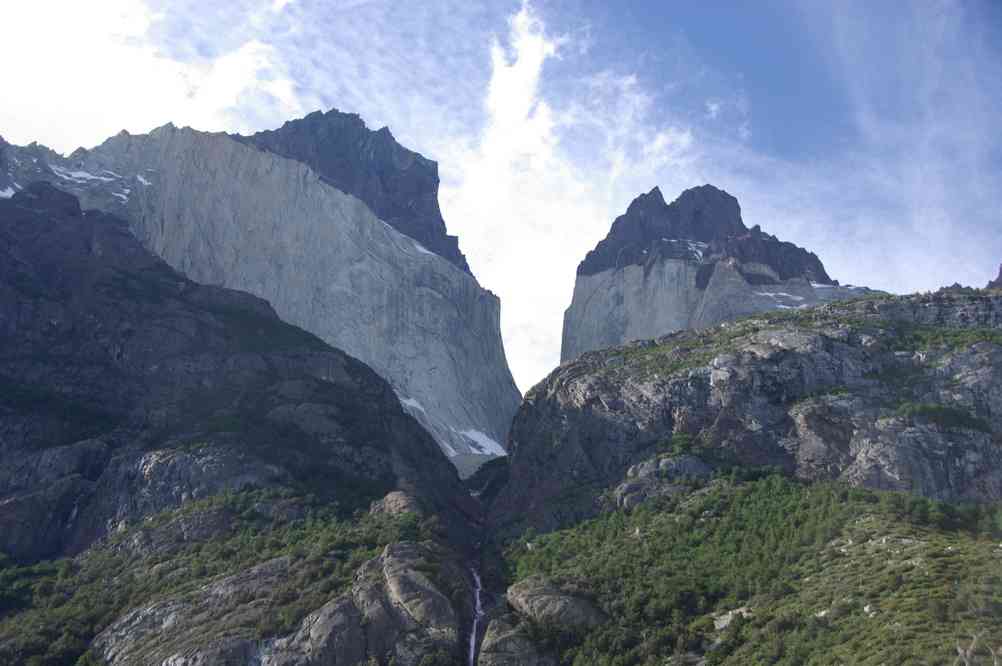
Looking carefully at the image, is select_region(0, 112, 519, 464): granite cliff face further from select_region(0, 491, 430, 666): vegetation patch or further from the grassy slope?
the grassy slope

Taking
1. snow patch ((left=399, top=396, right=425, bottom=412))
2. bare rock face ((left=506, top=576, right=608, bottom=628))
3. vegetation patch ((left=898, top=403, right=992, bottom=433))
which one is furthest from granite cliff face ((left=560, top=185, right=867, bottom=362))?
bare rock face ((left=506, top=576, right=608, bottom=628))

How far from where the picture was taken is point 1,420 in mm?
98562

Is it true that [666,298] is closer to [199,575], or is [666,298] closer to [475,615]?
Answer: [475,615]

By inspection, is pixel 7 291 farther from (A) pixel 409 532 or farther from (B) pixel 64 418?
(A) pixel 409 532

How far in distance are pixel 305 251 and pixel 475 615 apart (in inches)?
3979

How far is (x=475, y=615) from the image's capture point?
238 ft

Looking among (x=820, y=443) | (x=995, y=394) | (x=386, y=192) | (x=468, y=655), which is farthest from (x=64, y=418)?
(x=386, y=192)

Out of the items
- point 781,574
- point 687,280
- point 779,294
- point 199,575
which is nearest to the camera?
point 781,574

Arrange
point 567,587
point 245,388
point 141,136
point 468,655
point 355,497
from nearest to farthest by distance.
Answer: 1. point 468,655
2. point 567,587
3. point 355,497
4. point 245,388
5. point 141,136

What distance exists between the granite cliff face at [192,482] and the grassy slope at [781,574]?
31.6 feet

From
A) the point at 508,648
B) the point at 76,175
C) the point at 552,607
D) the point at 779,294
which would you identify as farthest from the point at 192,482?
the point at 779,294

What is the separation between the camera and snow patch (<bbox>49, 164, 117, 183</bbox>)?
16325cm

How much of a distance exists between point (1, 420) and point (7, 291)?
2208cm

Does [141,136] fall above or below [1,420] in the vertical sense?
above
